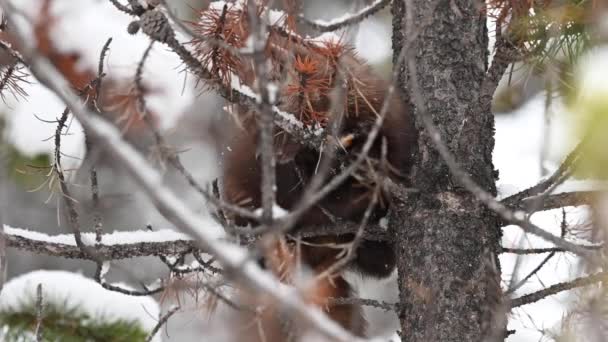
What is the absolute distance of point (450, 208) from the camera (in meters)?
2.06

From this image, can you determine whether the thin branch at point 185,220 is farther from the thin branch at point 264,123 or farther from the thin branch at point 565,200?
the thin branch at point 565,200

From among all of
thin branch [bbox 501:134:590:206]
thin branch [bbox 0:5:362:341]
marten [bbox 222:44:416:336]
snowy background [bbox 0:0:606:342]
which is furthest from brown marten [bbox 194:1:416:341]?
thin branch [bbox 0:5:362:341]

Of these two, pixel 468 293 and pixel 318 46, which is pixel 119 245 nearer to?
pixel 318 46

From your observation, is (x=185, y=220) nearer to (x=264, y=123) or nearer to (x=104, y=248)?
(x=264, y=123)

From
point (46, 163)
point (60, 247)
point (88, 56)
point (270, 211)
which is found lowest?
point (270, 211)

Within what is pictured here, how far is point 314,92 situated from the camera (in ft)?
6.55

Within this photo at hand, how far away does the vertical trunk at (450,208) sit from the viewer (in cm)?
200

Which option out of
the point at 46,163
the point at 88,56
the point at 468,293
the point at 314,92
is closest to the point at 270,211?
the point at 314,92

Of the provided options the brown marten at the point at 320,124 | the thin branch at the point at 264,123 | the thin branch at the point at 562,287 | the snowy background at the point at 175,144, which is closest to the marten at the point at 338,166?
the brown marten at the point at 320,124

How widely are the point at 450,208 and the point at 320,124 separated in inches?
14.1

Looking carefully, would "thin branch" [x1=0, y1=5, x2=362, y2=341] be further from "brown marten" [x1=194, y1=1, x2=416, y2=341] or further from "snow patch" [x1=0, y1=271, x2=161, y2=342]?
"snow patch" [x1=0, y1=271, x2=161, y2=342]

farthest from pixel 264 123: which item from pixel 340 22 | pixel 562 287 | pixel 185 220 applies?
pixel 562 287

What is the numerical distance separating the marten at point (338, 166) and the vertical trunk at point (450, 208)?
0.07 meters

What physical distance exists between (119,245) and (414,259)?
686 millimetres
